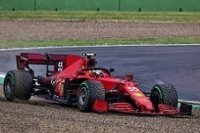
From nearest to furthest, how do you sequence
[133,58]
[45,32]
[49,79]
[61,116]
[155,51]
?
1. [61,116]
2. [49,79]
3. [133,58]
4. [155,51]
5. [45,32]

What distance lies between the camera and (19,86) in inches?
525

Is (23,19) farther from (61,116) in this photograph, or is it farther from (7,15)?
(61,116)

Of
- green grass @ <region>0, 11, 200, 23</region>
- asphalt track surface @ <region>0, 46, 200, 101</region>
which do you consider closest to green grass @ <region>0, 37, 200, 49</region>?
asphalt track surface @ <region>0, 46, 200, 101</region>

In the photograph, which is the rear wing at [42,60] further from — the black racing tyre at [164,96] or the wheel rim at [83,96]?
the black racing tyre at [164,96]

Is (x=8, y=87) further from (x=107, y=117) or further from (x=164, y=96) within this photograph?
(x=164, y=96)

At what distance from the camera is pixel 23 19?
43688 millimetres

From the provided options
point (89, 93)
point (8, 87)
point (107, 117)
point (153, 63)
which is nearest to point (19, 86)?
point (8, 87)

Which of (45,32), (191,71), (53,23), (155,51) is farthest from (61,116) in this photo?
(53,23)

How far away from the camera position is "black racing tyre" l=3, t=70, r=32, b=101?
43.8 ft

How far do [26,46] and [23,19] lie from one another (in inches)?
606

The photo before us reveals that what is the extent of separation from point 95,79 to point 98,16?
34022mm

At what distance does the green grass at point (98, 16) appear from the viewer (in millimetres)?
44656

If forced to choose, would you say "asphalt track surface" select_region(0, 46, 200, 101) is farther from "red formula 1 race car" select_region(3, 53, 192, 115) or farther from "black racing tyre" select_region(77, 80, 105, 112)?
"black racing tyre" select_region(77, 80, 105, 112)

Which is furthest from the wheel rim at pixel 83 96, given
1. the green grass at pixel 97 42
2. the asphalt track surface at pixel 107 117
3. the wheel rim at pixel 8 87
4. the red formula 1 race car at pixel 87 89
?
the green grass at pixel 97 42
